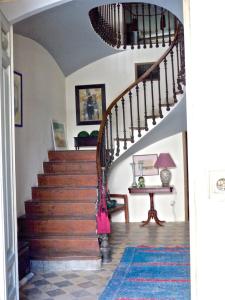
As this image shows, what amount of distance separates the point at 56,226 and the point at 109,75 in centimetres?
361

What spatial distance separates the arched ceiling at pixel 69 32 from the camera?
4.73m

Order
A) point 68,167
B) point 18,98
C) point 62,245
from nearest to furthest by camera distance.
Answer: point 62,245 < point 18,98 < point 68,167

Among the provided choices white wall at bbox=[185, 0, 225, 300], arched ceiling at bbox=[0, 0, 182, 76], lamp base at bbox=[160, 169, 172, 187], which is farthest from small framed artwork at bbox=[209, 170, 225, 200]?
lamp base at bbox=[160, 169, 172, 187]

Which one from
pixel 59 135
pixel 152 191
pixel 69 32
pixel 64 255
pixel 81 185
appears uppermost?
pixel 69 32

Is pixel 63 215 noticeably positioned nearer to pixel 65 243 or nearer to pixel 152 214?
pixel 65 243

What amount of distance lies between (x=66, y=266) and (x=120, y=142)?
2749 millimetres

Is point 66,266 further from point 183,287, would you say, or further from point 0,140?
point 0,140

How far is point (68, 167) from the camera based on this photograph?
5.76 metres

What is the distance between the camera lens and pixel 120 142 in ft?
21.2

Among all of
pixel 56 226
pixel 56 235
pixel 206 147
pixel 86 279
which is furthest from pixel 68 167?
pixel 206 147

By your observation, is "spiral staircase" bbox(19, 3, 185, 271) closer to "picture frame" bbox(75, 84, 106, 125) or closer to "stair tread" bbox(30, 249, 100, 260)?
"stair tread" bbox(30, 249, 100, 260)

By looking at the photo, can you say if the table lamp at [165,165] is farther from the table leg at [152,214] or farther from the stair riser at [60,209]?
the stair riser at [60,209]

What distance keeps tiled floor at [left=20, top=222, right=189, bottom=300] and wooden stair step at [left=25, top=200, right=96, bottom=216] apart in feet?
2.32

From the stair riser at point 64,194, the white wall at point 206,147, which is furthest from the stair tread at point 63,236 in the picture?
the white wall at point 206,147
